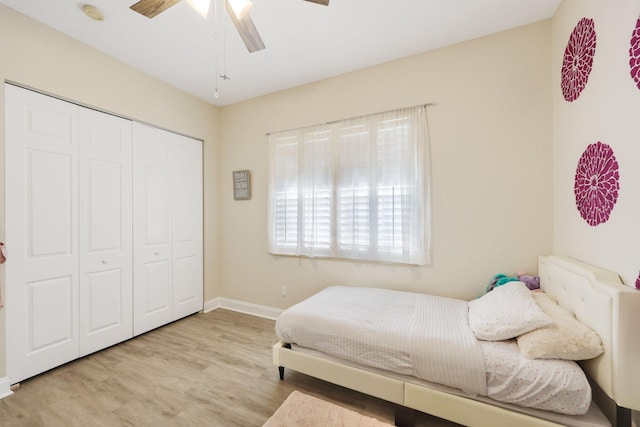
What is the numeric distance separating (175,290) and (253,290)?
948mm

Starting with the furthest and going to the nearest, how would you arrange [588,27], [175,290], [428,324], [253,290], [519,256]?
[253,290]
[175,290]
[519,256]
[428,324]
[588,27]

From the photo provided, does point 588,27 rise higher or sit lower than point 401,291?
higher

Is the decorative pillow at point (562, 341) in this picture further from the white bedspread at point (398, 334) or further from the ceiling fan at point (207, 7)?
the ceiling fan at point (207, 7)

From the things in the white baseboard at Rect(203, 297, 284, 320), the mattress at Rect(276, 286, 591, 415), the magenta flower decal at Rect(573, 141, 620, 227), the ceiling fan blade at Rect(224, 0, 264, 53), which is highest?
the ceiling fan blade at Rect(224, 0, 264, 53)

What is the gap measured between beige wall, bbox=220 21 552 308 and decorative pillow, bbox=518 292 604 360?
0.87 m

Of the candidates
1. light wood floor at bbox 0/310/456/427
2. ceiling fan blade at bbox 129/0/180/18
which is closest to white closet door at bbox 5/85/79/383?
light wood floor at bbox 0/310/456/427

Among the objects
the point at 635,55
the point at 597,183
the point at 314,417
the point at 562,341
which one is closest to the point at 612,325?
the point at 562,341

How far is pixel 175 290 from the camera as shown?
3.13m

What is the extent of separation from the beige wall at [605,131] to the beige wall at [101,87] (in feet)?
12.5

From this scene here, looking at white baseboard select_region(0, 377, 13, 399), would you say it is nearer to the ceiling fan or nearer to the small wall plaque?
the small wall plaque

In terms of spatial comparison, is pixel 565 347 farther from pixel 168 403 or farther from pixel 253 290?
pixel 253 290

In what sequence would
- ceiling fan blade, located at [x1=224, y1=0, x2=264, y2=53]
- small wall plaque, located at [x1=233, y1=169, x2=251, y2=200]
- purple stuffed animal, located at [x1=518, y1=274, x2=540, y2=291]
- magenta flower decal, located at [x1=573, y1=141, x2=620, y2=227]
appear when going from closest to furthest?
magenta flower decal, located at [x1=573, y1=141, x2=620, y2=227], ceiling fan blade, located at [x1=224, y1=0, x2=264, y2=53], purple stuffed animal, located at [x1=518, y1=274, x2=540, y2=291], small wall plaque, located at [x1=233, y1=169, x2=251, y2=200]

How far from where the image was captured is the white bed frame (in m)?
1.12

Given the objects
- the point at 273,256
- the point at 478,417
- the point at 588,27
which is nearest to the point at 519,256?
the point at 478,417
